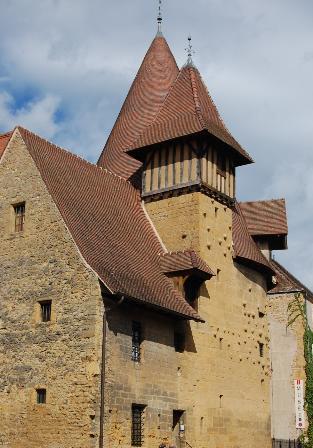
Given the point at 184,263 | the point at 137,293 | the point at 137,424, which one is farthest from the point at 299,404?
the point at 137,293

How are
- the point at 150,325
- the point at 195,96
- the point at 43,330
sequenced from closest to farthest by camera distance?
the point at 43,330, the point at 150,325, the point at 195,96

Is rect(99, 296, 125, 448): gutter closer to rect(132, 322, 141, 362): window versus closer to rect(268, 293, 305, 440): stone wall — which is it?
rect(132, 322, 141, 362): window

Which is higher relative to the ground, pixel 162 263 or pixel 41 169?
pixel 41 169

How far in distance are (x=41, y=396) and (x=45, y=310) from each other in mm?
2098

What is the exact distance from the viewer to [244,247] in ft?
78.1

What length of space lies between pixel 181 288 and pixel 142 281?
1892mm

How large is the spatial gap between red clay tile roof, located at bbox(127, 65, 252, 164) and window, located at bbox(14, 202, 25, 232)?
523cm

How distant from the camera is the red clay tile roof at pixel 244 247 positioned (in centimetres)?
2325

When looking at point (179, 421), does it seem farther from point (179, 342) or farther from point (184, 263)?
point (184, 263)

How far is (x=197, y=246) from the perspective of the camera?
838 inches

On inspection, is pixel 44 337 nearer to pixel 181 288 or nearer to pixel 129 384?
pixel 129 384

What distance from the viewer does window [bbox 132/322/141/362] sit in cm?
1775

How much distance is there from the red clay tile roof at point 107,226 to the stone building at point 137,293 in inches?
2.2

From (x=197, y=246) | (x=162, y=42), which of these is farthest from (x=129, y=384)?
(x=162, y=42)
